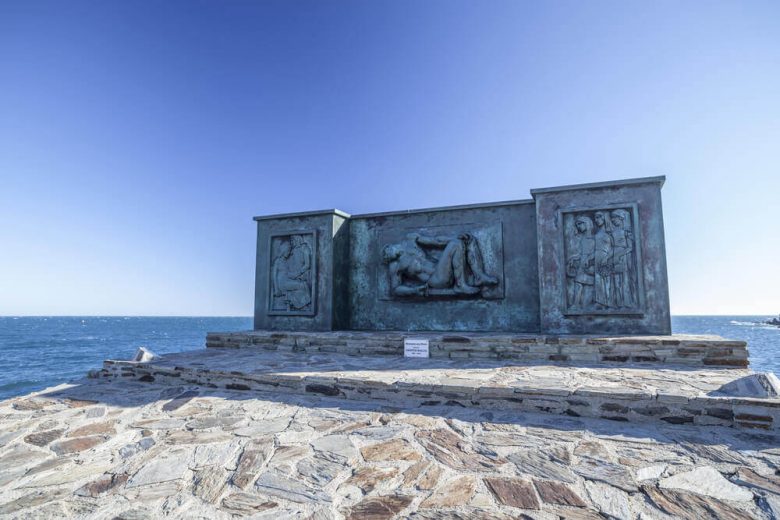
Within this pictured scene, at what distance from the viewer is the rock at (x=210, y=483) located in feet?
7.09

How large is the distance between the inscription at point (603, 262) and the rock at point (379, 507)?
16.4 feet

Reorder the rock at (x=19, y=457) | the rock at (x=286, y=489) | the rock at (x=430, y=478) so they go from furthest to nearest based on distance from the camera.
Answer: the rock at (x=19, y=457), the rock at (x=430, y=478), the rock at (x=286, y=489)

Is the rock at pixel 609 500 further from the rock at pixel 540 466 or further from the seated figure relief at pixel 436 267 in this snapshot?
the seated figure relief at pixel 436 267

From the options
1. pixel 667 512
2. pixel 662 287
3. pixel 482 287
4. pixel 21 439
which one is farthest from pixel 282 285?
pixel 667 512

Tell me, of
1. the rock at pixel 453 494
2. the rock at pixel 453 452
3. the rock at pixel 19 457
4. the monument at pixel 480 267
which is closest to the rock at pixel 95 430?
the rock at pixel 19 457

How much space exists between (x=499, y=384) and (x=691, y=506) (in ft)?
6.02

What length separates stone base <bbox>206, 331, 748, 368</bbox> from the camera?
4.88m

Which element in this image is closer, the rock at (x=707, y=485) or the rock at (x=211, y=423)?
the rock at (x=707, y=485)

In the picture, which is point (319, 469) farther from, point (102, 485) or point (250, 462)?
point (102, 485)

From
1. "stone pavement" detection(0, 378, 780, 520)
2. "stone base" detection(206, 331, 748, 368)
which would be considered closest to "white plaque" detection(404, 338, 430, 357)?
"stone base" detection(206, 331, 748, 368)

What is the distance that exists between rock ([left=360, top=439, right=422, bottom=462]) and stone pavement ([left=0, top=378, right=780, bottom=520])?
0.01m

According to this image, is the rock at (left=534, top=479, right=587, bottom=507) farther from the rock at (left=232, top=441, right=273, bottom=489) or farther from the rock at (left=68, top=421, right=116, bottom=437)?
the rock at (left=68, top=421, right=116, bottom=437)

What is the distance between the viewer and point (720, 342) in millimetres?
4852

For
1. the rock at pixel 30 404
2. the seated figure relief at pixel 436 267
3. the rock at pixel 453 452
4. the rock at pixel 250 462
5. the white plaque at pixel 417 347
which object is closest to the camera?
the rock at pixel 250 462
